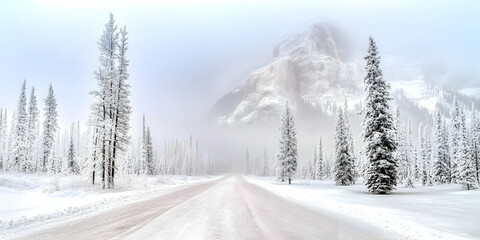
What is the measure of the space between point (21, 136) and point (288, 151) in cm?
5172

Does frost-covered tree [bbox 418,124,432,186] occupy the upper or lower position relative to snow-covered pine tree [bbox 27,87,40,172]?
lower

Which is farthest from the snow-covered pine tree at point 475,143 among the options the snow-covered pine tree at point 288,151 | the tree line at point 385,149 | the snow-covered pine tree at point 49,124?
the snow-covered pine tree at point 49,124

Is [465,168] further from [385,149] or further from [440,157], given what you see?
[385,149]

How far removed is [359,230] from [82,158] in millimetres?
29627

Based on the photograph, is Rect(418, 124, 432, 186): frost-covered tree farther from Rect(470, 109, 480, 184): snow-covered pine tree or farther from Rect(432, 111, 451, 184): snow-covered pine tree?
Rect(470, 109, 480, 184): snow-covered pine tree

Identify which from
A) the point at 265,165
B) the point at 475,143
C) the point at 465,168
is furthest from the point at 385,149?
the point at 265,165

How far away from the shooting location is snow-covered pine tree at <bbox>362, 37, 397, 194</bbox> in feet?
99.7

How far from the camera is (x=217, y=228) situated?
961 cm

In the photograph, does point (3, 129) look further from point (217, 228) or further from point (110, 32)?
point (217, 228)

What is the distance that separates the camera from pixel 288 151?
195ft

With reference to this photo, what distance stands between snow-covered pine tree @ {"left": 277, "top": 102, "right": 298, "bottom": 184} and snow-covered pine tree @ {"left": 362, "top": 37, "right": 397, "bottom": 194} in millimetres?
28200

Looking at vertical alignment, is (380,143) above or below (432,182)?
above

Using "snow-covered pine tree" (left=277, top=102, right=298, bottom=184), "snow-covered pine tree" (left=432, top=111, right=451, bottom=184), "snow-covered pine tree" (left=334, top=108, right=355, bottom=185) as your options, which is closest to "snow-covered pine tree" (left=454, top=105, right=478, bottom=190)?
"snow-covered pine tree" (left=432, top=111, right=451, bottom=184)

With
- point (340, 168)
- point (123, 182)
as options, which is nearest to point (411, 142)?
point (340, 168)
